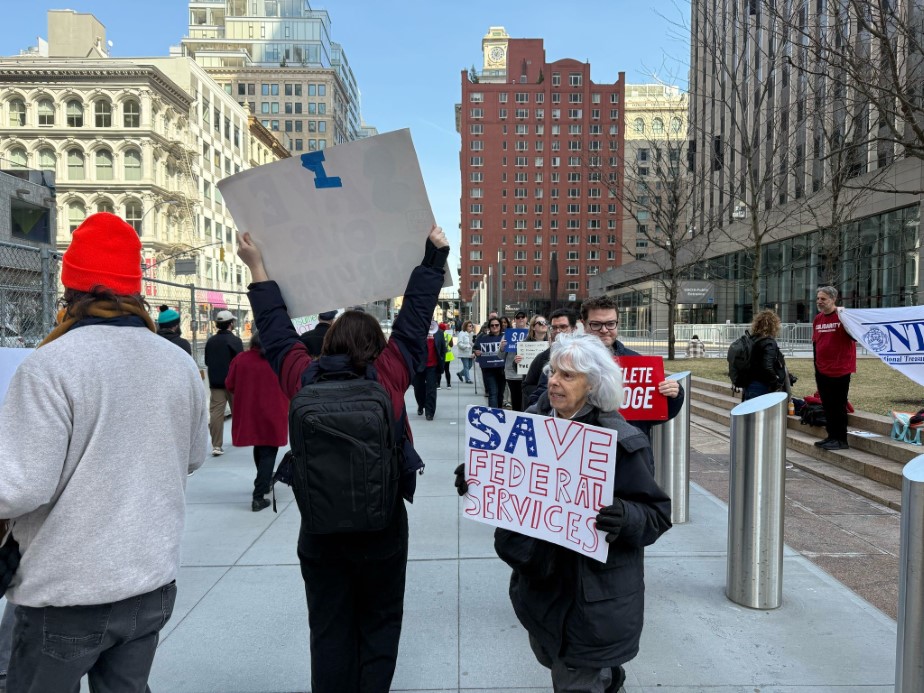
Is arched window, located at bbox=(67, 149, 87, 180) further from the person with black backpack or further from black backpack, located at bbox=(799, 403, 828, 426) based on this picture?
the person with black backpack

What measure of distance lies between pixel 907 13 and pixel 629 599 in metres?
9.03

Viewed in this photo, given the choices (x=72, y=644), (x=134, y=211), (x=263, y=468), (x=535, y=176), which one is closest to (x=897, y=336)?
(x=263, y=468)

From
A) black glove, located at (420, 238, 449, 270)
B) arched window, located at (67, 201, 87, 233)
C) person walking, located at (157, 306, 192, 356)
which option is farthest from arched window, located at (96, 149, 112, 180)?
black glove, located at (420, 238, 449, 270)

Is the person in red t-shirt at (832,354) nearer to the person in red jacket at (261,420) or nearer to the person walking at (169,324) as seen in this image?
the person in red jacket at (261,420)

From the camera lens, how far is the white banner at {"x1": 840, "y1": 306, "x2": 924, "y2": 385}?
628cm

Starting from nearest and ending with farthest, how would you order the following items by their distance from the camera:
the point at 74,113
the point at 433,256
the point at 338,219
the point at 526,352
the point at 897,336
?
the point at 433,256
the point at 338,219
the point at 897,336
the point at 526,352
the point at 74,113

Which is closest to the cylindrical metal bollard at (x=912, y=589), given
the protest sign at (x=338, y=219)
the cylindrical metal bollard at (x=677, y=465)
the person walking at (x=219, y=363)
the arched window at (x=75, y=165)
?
the protest sign at (x=338, y=219)

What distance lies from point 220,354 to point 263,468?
3.22m

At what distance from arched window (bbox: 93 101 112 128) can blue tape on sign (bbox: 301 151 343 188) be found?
57677 millimetres

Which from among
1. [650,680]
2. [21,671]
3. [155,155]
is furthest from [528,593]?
[155,155]

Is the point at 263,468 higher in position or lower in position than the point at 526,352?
lower

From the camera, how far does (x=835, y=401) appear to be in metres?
7.91

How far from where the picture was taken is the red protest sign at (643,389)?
4500 millimetres

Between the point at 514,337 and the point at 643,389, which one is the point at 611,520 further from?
the point at 514,337
